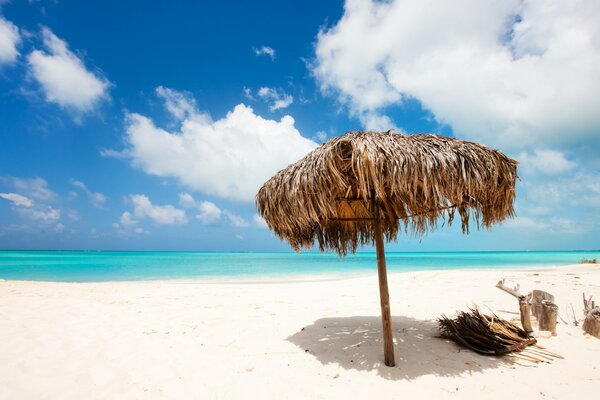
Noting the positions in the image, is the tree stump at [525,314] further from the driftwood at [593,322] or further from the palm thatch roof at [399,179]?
the palm thatch roof at [399,179]

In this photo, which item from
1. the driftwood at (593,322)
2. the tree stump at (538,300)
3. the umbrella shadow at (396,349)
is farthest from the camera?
the tree stump at (538,300)

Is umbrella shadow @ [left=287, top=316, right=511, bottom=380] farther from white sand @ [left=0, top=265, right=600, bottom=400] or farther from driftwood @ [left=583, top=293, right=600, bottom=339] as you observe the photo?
driftwood @ [left=583, top=293, right=600, bottom=339]

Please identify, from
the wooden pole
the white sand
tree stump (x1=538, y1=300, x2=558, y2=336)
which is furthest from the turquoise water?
the wooden pole

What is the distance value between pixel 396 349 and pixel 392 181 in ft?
7.05

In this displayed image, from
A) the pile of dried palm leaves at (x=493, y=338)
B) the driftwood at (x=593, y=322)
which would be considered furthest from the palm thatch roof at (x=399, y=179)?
the driftwood at (x=593, y=322)

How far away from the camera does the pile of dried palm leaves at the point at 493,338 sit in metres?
3.40

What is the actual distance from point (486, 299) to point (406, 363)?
4569 millimetres

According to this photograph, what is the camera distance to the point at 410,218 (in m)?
4.01

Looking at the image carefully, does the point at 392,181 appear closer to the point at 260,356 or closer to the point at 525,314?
the point at 260,356

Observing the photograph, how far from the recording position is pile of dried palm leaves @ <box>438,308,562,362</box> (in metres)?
3.40

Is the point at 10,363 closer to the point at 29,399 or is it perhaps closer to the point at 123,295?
the point at 29,399

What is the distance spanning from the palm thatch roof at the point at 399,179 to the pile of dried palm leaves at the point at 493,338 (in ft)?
3.95

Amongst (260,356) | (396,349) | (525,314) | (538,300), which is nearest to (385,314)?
(396,349)

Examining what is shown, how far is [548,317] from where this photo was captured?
406cm
